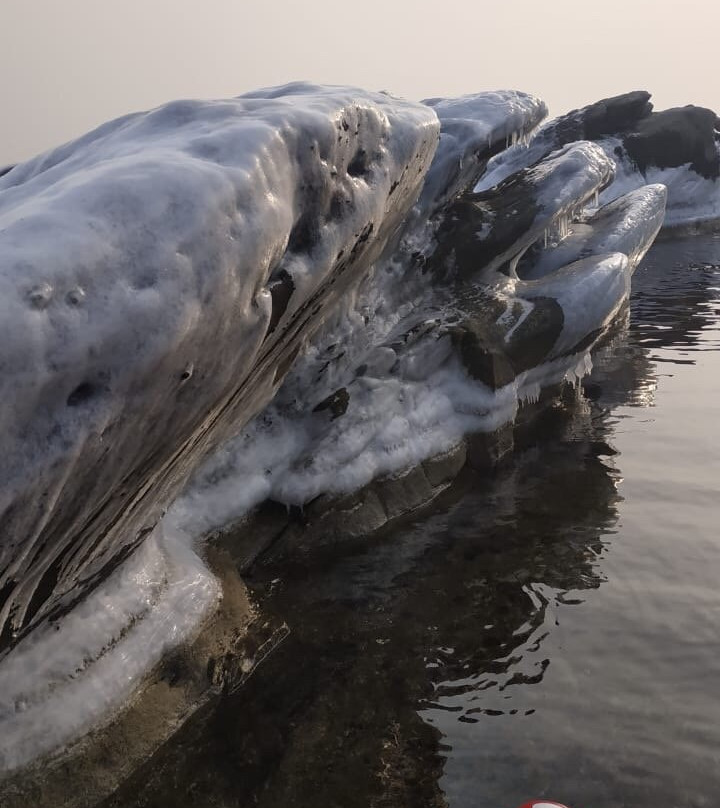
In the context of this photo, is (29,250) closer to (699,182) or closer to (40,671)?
(40,671)

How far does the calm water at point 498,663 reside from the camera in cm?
363

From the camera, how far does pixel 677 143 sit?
1281 inches

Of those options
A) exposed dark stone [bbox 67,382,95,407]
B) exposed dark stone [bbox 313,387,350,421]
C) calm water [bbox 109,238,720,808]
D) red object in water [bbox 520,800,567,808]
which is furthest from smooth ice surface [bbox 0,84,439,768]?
red object in water [bbox 520,800,567,808]

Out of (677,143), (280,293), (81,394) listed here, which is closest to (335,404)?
(280,293)

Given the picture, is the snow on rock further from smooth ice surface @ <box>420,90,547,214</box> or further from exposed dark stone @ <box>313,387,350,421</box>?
smooth ice surface @ <box>420,90,547,214</box>

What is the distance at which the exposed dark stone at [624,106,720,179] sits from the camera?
32531mm

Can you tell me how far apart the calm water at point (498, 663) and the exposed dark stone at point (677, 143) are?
96.1 feet

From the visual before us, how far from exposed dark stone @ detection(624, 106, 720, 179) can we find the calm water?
29.3 meters

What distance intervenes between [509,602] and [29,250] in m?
4.08

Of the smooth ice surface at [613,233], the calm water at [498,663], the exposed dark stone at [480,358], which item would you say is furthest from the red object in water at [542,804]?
the smooth ice surface at [613,233]

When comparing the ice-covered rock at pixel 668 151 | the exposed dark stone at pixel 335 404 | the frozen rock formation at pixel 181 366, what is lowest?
the ice-covered rock at pixel 668 151

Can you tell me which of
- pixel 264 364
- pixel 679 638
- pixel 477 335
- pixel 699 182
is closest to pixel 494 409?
pixel 477 335

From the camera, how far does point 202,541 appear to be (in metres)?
5.52

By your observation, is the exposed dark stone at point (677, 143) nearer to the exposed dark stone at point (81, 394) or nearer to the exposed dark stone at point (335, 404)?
the exposed dark stone at point (335, 404)
